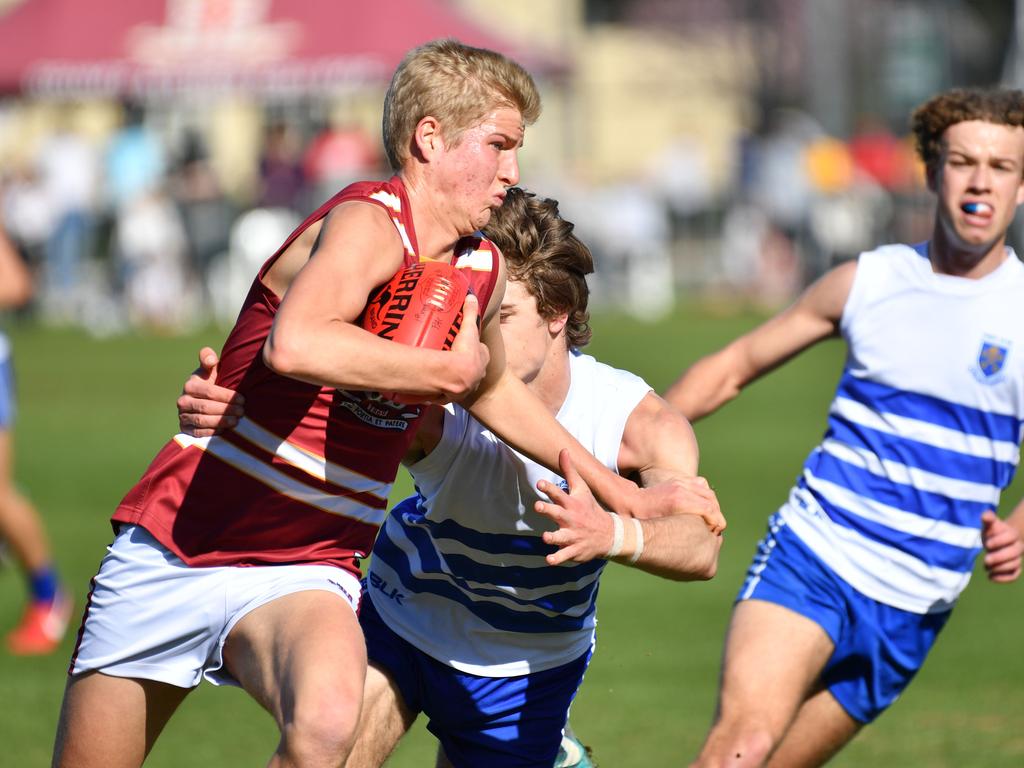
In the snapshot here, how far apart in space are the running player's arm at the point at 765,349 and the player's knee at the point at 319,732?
6.52 ft

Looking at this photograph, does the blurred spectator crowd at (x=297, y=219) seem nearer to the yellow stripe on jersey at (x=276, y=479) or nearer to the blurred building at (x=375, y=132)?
the blurred building at (x=375, y=132)

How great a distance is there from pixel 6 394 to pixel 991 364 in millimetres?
4704

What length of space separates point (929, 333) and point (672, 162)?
25.8 metres

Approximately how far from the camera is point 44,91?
85.4ft

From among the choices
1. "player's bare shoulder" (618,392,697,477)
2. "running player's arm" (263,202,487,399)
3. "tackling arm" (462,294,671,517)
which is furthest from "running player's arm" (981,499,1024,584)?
"running player's arm" (263,202,487,399)

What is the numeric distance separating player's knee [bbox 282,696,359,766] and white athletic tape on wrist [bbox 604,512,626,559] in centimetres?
72

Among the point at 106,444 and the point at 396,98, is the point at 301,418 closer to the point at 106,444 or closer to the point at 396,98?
the point at 396,98

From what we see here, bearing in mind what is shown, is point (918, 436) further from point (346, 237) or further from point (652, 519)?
point (346, 237)

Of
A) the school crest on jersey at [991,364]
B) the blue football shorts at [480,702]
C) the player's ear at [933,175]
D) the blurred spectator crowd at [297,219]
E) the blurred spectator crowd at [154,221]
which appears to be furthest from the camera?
the blurred spectator crowd at [297,219]

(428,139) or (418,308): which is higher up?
(428,139)

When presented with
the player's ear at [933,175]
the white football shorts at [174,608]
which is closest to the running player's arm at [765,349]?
the player's ear at [933,175]

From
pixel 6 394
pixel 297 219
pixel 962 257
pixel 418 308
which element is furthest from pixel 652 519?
pixel 297 219

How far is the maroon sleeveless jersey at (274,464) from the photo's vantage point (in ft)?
13.9

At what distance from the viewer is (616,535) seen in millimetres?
4020
